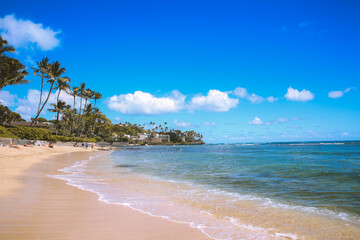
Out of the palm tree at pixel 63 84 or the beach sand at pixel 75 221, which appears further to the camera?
the palm tree at pixel 63 84

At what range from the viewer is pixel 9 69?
29094mm

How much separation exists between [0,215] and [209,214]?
4.14 m

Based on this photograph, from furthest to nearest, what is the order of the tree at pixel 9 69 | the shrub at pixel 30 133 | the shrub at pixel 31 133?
the shrub at pixel 30 133 < the shrub at pixel 31 133 < the tree at pixel 9 69

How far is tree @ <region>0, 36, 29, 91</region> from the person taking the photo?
27.2 meters

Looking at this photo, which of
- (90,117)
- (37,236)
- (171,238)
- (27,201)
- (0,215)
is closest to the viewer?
(37,236)

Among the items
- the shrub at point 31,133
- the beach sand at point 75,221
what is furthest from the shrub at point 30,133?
the beach sand at point 75,221

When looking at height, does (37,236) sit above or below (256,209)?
above

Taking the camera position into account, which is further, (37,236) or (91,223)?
(91,223)

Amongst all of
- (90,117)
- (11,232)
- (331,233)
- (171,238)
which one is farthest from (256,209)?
(90,117)

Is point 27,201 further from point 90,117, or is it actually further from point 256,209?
point 90,117

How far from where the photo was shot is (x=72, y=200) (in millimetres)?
5484

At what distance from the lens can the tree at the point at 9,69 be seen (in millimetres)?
27188

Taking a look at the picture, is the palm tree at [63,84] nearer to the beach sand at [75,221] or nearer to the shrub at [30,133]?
the shrub at [30,133]

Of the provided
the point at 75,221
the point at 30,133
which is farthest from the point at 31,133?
the point at 75,221
